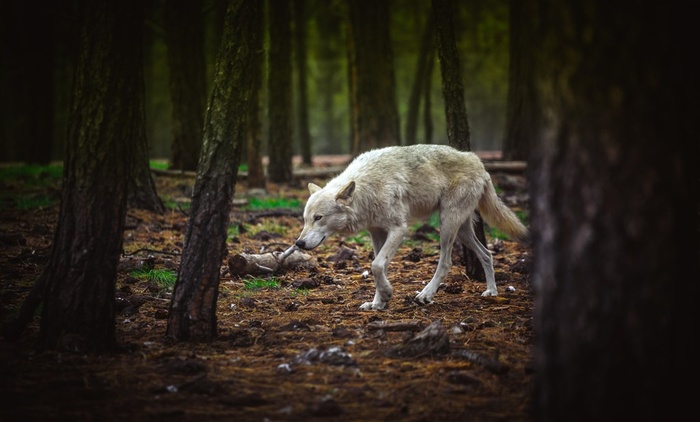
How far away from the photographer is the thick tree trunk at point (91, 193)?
187 inches

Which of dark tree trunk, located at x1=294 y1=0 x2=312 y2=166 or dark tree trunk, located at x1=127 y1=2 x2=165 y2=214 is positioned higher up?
dark tree trunk, located at x1=294 y1=0 x2=312 y2=166

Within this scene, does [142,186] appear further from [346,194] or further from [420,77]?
[420,77]

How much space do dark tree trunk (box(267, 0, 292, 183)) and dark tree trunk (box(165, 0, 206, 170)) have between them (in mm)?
2169

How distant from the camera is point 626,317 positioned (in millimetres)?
2717

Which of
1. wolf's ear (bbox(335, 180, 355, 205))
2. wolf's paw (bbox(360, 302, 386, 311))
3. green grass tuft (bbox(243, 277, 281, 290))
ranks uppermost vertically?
wolf's ear (bbox(335, 180, 355, 205))

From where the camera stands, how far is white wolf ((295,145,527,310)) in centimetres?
713

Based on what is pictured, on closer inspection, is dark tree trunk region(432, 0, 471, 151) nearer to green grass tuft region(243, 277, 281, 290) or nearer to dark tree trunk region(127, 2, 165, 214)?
green grass tuft region(243, 277, 281, 290)

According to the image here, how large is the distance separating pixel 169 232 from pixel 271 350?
5.96m

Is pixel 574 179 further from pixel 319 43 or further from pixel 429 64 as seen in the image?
pixel 319 43

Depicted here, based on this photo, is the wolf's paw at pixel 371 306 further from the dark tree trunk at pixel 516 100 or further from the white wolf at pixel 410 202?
the dark tree trunk at pixel 516 100

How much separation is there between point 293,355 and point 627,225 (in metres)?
2.92

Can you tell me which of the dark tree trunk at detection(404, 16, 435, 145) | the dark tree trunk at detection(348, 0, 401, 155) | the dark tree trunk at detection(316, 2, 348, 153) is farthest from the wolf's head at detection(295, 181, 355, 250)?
the dark tree trunk at detection(316, 2, 348, 153)

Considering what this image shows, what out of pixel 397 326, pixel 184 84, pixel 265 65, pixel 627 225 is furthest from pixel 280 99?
pixel 627 225

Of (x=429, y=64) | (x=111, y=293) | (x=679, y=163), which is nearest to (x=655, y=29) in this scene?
(x=679, y=163)
